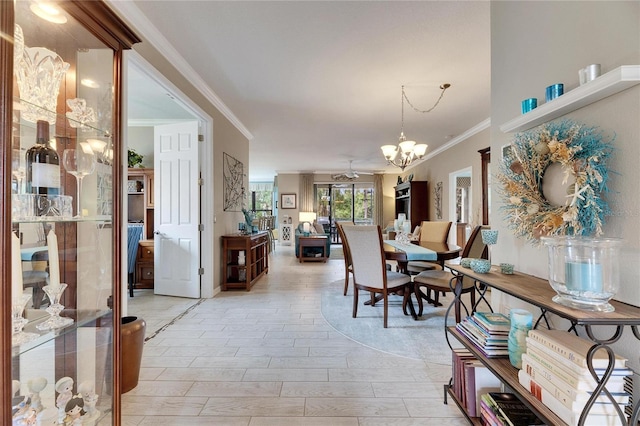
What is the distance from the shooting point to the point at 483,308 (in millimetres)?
3400

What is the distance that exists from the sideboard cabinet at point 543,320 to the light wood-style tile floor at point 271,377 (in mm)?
334

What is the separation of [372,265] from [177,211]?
2.69 m

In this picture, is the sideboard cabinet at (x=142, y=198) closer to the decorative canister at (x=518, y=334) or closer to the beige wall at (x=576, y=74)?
the beige wall at (x=576, y=74)

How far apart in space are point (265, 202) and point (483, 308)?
10233 millimetres

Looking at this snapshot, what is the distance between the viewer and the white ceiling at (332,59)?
6.89ft

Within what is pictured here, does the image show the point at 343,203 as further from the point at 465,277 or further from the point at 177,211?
the point at 465,277

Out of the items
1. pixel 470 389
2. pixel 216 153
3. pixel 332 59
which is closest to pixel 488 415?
pixel 470 389

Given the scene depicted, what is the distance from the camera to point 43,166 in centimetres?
111

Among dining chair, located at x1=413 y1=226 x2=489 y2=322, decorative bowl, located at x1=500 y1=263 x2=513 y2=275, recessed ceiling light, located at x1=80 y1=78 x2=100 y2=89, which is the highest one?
recessed ceiling light, located at x1=80 y1=78 x2=100 y2=89

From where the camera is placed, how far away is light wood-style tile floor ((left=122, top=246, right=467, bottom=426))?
160 centimetres

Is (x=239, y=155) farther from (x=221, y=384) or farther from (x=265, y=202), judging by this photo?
(x=265, y=202)

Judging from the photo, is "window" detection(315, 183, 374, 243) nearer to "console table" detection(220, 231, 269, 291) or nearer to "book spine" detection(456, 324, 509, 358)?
"console table" detection(220, 231, 269, 291)

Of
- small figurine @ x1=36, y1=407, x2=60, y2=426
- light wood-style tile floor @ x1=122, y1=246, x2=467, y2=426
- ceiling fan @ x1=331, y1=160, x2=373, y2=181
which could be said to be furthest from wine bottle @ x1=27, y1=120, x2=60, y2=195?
ceiling fan @ x1=331, y1=160, x2=373, y2=181

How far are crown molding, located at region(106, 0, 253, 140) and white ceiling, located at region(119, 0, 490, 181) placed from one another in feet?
0.08
